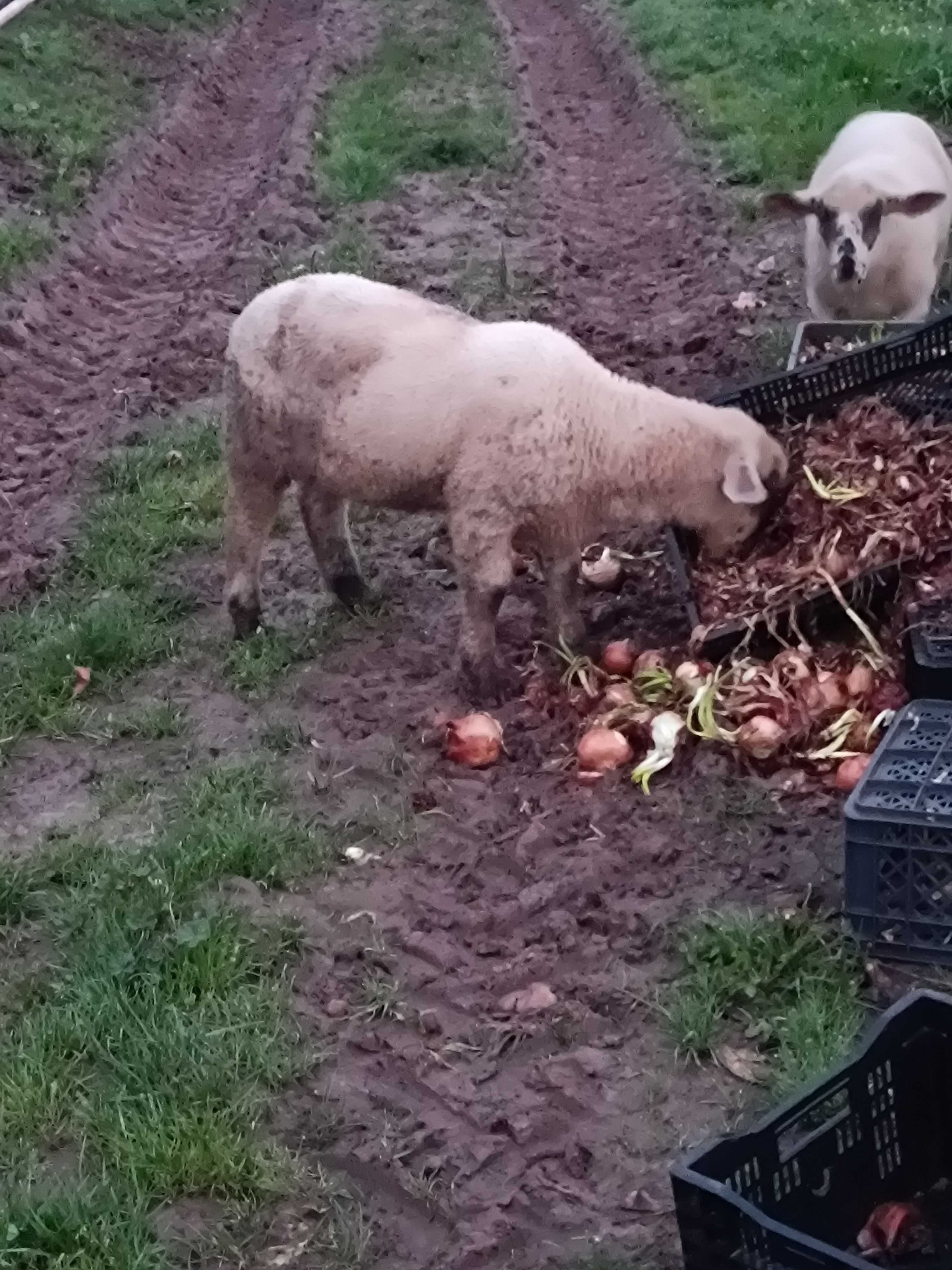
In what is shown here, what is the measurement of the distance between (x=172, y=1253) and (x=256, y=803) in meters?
1.79

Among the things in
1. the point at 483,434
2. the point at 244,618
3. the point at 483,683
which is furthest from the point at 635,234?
the point at 483,683

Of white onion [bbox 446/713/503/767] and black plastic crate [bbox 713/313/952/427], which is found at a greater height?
black plastic crate [bbox 713/313/952/427]

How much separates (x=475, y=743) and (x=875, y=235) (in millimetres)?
3888

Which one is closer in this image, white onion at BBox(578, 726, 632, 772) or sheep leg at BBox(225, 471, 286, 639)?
white onion at BBox(578, 726, 632, 772)

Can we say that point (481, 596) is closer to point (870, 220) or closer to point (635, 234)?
point (870, 220)

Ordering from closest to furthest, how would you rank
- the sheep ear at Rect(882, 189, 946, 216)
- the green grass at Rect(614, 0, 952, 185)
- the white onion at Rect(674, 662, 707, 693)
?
the white onion at Rect(674, 662, 707, 693) < the sheep ear at Rect(882, 189, 946, 216) < the green grass at Rect(614, 0, 952, 185)

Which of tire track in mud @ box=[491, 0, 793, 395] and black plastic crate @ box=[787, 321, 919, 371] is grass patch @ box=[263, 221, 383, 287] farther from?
black plastic crate @ box=[787, 321, 919, 371]

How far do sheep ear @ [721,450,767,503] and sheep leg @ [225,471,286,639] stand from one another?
1754 mm

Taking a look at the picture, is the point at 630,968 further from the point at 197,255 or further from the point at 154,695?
the point at 197,255

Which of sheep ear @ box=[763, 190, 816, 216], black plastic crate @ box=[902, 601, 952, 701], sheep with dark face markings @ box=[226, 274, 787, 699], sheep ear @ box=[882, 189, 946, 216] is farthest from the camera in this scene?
sheep ear @ box=[763, 190, 816, 216]

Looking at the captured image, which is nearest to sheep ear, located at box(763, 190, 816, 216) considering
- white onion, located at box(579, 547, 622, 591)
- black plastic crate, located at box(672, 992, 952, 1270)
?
white onion, located at box(579, 547, 622, 591)

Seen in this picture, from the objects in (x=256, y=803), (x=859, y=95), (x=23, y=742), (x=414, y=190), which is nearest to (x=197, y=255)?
(x=414, y=190)

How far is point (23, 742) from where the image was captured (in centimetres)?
559

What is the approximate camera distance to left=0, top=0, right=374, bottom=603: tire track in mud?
7.76m
